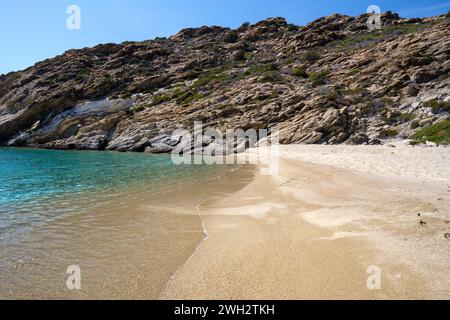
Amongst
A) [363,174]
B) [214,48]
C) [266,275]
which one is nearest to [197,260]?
[266,275]

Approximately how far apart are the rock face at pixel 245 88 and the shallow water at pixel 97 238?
89.9 ft

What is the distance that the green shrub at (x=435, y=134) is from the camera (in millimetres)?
28031

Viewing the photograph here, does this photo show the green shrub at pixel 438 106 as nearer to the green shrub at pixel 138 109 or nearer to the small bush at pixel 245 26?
the green shrub at pixel 138 109

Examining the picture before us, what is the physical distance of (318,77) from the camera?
174 ft

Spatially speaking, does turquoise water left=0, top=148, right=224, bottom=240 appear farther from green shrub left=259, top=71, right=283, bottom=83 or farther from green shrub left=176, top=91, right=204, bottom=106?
green shrub left=259, top=71, right=283, bottom=83

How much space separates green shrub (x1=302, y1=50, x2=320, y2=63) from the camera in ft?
209

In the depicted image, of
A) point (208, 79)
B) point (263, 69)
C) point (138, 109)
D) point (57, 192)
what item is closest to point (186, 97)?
point (208, 79)

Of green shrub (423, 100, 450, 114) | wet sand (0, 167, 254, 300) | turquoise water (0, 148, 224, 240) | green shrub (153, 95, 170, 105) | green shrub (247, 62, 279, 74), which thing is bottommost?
wet sand (0, 167, 254, 300)

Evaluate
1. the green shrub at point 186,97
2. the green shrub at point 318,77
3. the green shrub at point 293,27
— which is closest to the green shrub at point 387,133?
the green shrub at point 318,77

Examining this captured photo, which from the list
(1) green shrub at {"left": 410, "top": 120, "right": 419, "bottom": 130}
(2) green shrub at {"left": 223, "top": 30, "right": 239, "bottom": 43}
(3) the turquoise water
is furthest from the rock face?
(3) the turquoise water

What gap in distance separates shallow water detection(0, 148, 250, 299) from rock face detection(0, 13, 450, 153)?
27.4 m

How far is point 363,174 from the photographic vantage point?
16.2m

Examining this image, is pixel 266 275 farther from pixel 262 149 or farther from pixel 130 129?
pixel 130 129
